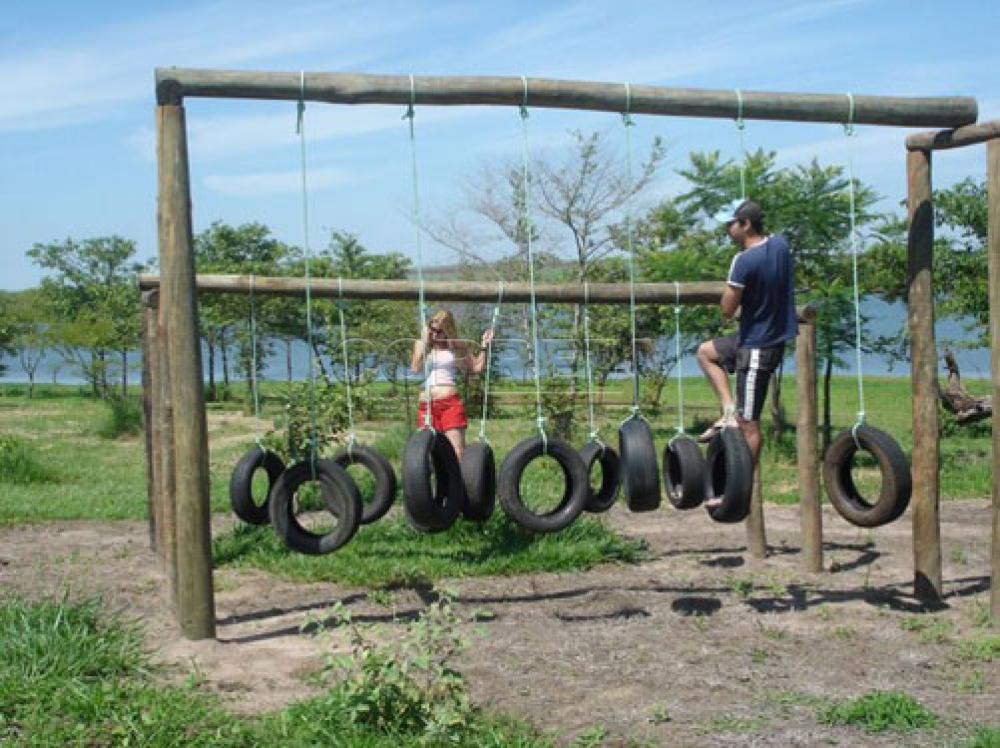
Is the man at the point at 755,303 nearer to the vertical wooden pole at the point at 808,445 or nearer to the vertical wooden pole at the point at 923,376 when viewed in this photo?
the vertical wooden pole at the point at 923,376

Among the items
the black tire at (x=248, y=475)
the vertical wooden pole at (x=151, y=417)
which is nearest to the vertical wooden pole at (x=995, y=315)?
the black tire at (x=248, y=475)

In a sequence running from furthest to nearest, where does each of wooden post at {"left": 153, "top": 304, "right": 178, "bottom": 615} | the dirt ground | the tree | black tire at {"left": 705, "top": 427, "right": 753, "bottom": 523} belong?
the tree → wooden post at {"left": 153, "top": 304, "right": 178, "bottom": 615} → black tire at {"left": 705, "top": 427, "right": 753, "bottom": 523} → the dirt ground

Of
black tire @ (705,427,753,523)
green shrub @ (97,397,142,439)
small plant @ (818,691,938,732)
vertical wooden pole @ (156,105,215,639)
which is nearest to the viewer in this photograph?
small plant @ (818,691,938,732)

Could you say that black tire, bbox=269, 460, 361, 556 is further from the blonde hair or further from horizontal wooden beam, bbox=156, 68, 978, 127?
the blonde hair

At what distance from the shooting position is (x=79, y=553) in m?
8.38

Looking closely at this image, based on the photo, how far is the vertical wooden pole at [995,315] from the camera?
6.17 m

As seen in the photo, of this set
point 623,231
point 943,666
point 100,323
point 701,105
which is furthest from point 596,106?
point 100,323

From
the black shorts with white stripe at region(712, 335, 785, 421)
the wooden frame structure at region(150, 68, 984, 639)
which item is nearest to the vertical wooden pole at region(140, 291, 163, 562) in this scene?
the wooden frame structure at region(150, 68, 984, 639)

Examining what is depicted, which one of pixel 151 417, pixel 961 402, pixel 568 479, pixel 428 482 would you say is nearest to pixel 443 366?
pixel 151 417

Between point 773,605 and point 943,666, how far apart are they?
4.41ft

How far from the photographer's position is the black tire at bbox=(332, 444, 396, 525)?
6586 mm

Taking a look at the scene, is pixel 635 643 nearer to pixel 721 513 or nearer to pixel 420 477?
pixel 721 513

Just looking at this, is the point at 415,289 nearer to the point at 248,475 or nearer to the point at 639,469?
the point at 248,475

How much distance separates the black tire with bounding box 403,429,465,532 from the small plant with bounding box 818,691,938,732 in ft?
6.98
